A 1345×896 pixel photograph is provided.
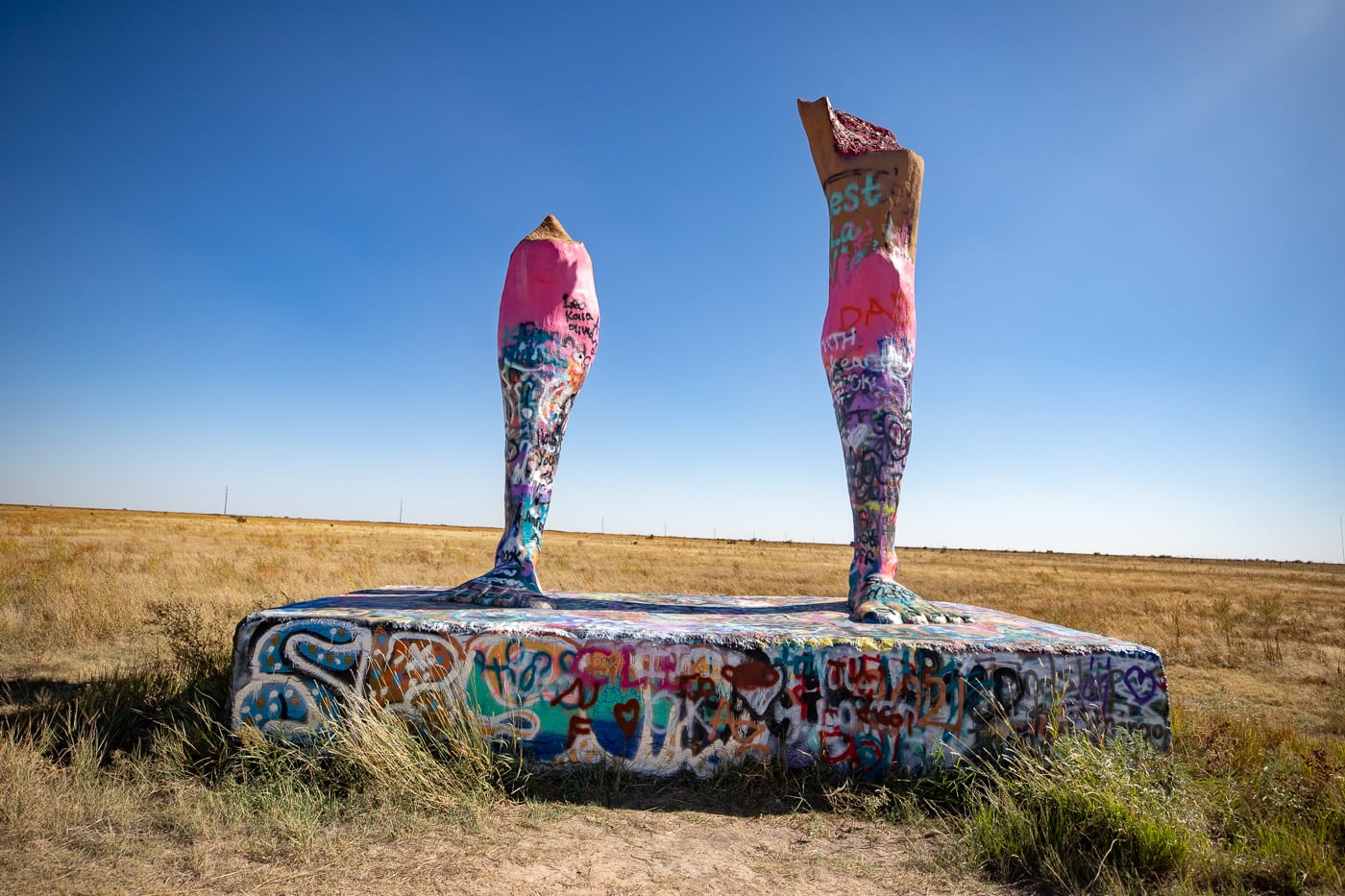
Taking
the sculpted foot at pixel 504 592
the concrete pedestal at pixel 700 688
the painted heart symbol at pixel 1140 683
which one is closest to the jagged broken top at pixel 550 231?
the sculpted foot at pixel 504 592

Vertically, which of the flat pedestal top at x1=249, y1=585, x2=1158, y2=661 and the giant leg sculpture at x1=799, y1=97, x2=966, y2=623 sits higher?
the giant leg sculpture at x1=799, y1=97, x2=966, y2=623

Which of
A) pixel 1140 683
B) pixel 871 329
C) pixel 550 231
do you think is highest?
pixel 550 231

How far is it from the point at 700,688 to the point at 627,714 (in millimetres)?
376

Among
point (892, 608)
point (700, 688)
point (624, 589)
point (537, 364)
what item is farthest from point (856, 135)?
point (624, 589)

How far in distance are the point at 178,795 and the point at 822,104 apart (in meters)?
5.32

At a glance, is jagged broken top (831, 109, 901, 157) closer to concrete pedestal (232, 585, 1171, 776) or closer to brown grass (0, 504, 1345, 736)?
concrete pedestal (232, 585, 1171, 776)

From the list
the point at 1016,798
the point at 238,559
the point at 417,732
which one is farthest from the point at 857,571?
the point at 238,559

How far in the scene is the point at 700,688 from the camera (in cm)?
349

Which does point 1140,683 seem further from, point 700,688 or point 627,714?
point 627,714

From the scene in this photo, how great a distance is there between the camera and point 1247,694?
23.9 feet

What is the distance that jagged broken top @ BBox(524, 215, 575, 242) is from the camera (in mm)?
4934

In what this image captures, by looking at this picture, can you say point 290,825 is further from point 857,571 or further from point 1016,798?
point 857,571

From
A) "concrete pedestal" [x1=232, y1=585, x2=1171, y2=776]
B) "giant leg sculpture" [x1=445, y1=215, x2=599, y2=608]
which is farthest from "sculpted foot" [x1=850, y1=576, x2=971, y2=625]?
"giant leg sculpture" [x1=445, y1=215, x2=599, y2=608]

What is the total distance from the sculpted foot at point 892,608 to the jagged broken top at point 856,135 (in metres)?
2.88
